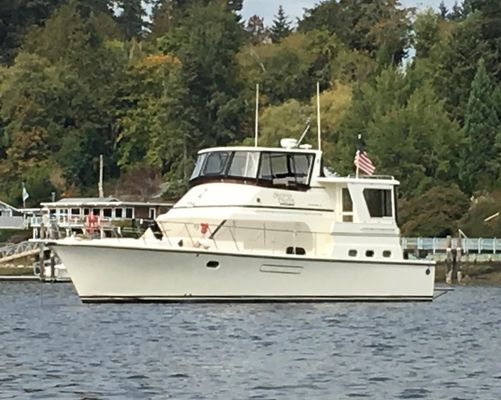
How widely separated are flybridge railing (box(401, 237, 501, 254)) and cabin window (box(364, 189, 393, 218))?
25.9m

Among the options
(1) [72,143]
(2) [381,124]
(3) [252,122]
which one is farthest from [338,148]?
(1) [72,143]

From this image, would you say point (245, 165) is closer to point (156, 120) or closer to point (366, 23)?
point (156, 120)

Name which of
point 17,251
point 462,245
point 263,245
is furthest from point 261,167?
point 17,251

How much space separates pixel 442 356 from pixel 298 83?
89.4m

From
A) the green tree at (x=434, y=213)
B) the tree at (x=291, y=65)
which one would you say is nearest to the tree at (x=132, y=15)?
the tree at (x=291, y=65)

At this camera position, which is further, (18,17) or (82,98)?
(18,17)

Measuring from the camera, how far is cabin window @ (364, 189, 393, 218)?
2114 inches

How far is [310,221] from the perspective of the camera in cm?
5269

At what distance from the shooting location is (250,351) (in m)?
36.5

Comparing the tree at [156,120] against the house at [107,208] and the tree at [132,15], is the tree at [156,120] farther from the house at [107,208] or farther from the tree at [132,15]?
the tree at [132,15]

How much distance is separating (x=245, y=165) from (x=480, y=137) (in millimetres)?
51745

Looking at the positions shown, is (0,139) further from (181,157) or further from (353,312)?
(353,312)

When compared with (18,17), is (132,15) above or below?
above

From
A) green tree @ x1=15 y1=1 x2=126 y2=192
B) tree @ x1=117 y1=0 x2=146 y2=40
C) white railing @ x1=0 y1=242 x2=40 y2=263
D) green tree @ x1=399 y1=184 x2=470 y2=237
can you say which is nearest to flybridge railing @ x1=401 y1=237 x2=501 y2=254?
green tree @ x1=399 y1=184 x2=470 y2=237
